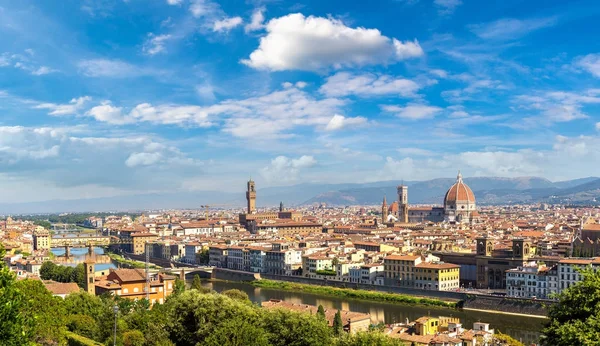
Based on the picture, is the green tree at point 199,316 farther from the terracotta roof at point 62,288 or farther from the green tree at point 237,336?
the terracotta roof at point 62,288

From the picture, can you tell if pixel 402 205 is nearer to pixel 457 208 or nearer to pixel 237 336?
→ pixel 457 208

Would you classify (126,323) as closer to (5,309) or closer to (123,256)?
(5,309)

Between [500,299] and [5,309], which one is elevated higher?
[5,309]

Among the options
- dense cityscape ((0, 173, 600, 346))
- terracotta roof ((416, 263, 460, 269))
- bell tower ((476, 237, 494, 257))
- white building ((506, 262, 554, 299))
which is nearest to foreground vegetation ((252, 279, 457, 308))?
dense cityscape ((0, 173, 600, 346))

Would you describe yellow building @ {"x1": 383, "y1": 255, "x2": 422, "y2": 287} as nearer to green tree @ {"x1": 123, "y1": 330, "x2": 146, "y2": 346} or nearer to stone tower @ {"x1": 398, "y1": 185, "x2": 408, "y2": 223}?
green tree @ {"x1": 123, "y1": 330, "x2": 146, "y2": 346}

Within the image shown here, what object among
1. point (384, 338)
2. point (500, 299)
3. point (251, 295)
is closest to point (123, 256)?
point (251, 295)

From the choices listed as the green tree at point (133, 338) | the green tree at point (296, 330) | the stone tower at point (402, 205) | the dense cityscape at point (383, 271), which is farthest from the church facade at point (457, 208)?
the green tree at point (133, 338)
